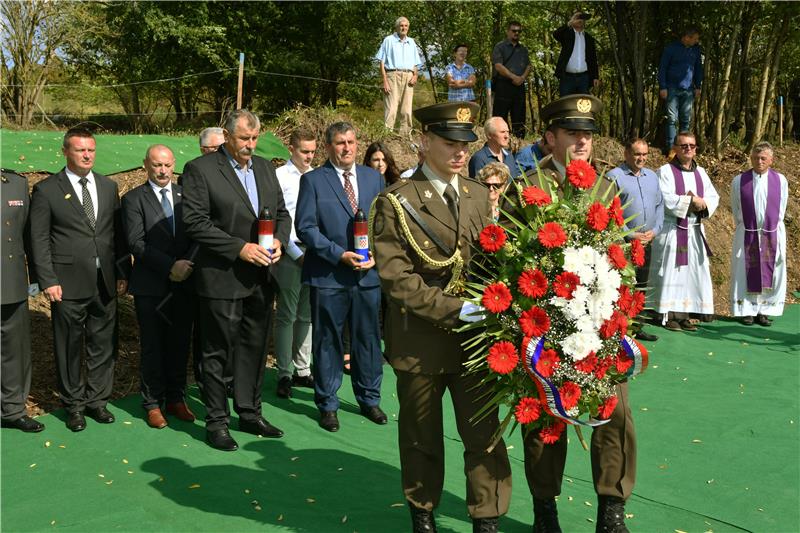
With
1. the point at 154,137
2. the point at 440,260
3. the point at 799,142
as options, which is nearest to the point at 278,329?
the point at 440,260

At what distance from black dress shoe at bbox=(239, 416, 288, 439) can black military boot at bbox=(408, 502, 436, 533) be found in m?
1.89

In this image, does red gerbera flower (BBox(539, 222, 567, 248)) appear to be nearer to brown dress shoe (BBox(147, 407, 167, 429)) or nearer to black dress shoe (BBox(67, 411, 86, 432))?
brown dress shoe (BBox(147, 407, 167, 429))

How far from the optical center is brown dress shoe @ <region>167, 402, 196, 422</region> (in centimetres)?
614

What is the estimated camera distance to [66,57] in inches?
901

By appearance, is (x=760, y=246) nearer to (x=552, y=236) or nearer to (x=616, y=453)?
(x=616, y=453)

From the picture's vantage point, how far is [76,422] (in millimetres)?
5816

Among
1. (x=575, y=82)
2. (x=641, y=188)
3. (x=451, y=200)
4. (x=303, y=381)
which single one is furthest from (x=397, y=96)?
(x=451, y=200)

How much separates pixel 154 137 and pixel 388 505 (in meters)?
8.45

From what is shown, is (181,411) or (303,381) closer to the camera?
(181,411)

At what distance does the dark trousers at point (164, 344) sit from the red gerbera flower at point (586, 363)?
3440 millimetres

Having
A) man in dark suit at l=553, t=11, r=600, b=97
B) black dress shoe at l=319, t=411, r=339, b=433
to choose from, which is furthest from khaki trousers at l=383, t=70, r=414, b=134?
black dress shoe at l=319, t=411, r=339, b=433

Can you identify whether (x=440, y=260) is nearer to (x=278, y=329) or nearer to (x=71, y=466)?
(x=71, y=466)

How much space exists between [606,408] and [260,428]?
2.77 meters

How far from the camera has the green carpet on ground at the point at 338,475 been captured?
14.9 feet
